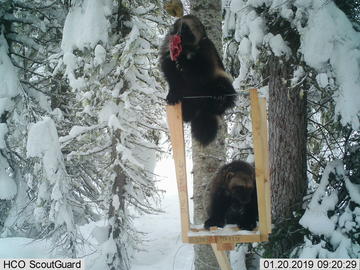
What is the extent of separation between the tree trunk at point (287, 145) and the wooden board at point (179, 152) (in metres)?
1.87

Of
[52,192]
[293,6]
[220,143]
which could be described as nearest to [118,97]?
[52,192]

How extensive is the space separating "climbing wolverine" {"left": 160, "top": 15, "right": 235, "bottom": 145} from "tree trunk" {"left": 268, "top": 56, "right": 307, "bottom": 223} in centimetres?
163

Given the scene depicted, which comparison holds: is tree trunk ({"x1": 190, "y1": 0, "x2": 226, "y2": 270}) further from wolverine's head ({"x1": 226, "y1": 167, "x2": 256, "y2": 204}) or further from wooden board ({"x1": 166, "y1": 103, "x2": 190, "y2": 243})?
wooden board ({"x1": 166, "y1": 103, "x2": 190, "y2": 243})

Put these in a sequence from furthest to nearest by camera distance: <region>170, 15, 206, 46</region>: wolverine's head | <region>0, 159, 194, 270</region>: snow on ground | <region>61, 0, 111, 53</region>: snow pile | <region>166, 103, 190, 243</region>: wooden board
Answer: <region>0, 159, 194, 270</region>: snow on ground
<region>61, 0, 111, 53</region>: snow pile
<region>166, 103, 190, 243</region>: wooden board
<region>170, 15, 206, 46</region>: wolverine's head

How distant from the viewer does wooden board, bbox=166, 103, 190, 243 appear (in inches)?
112

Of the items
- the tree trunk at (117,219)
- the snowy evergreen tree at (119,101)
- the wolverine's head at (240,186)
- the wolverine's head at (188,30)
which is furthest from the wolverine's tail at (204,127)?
the tree trunk at (117,219)

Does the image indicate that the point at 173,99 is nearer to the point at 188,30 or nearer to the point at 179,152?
the point at 179,152

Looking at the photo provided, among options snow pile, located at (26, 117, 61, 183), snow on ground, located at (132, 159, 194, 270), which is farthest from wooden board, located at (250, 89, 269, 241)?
snow pile, located at (26, 117, 61, 183)

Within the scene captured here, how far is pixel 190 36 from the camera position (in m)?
2.64

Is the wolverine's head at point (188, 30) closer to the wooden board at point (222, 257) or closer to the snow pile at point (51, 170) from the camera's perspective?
the wooden board at point (222, 257)

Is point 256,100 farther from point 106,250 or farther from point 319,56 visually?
point 106,250

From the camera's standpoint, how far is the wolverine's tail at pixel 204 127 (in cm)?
300

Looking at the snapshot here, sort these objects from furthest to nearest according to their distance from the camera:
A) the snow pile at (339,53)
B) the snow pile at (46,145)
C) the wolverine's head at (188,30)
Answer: the snow pile at (46,145), the snow pile at (339,53), the wolverine's head at (188,30)

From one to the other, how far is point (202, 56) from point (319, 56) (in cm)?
108
